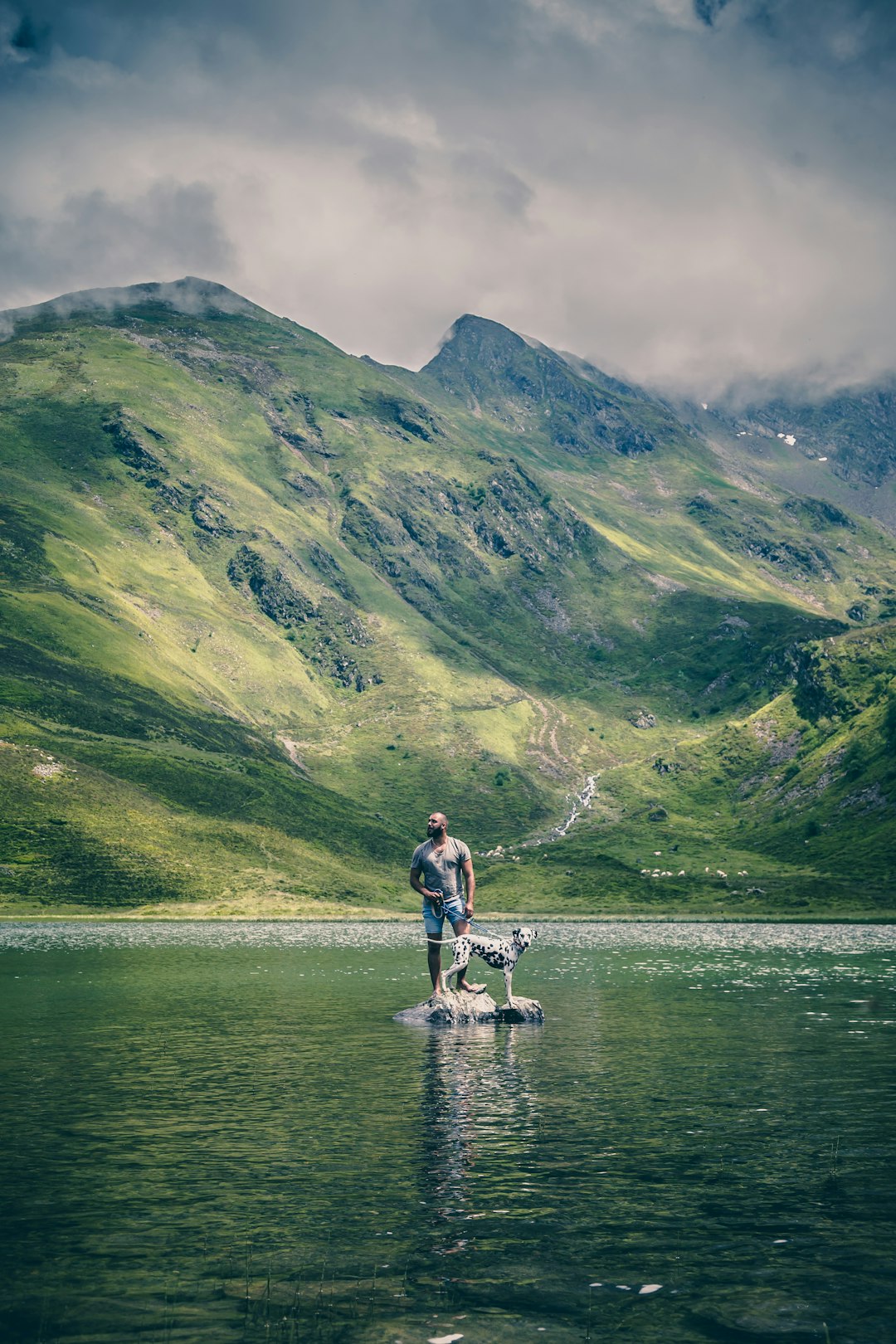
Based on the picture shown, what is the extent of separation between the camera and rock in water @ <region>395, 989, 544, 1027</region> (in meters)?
44.0

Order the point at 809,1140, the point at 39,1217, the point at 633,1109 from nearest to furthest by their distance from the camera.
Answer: the point at 39,1217 → the point at 809,1140 → the point at 633,1109

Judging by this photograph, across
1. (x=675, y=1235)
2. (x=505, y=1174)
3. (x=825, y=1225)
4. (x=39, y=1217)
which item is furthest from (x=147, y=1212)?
(x=825, y=1225)

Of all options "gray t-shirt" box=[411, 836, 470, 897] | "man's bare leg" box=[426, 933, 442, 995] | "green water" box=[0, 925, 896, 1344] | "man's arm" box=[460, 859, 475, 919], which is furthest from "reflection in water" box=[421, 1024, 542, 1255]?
"gray t-shirt" box=[411, 836, 470, 897]

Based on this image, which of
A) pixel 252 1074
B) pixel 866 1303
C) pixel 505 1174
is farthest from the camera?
pixel 252 1074

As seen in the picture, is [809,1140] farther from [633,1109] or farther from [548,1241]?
[548,1241]

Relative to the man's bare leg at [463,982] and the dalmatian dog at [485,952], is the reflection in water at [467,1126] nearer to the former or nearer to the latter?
the dalmatian dog at [485,952]

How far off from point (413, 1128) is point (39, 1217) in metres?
8.87

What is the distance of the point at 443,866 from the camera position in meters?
42.8

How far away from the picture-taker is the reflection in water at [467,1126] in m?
18.4

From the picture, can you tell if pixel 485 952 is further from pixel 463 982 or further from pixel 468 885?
pixel 468 885

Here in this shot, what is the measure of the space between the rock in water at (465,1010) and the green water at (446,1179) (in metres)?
1.05

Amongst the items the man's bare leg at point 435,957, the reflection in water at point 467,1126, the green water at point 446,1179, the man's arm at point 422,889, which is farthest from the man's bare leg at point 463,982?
the reflection in water at point 467,1126

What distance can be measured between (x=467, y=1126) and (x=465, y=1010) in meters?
19.6

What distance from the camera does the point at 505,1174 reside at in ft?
67.6
